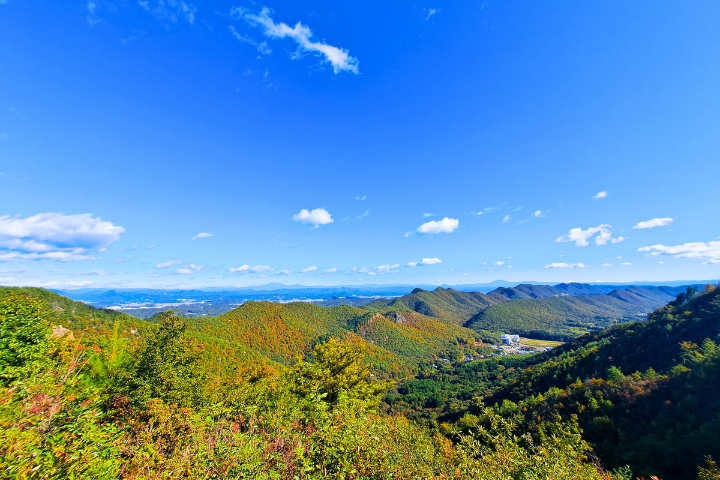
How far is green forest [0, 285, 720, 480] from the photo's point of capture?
658 centimetres

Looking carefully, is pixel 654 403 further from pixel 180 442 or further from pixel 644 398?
pixel 180 442

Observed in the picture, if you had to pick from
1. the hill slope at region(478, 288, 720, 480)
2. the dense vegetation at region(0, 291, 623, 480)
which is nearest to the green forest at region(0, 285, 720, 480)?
the dense vegetation at region(0, 291, 623, 480)

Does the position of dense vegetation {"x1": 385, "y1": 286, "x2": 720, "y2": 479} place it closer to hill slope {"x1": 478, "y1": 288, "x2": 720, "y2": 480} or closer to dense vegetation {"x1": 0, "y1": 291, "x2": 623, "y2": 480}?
hill slope {"x1": 478, "y1": 288, "x2": 720, "y2": 480}

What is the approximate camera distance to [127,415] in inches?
456

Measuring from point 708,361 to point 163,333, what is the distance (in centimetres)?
7526

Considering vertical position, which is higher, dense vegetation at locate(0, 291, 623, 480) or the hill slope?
dense vegetation at locate(0, 291, 623, 480)

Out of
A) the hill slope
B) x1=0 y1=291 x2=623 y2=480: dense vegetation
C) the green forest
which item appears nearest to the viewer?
x1=0 y1=291 x2=623 y2=480: dense vegetation

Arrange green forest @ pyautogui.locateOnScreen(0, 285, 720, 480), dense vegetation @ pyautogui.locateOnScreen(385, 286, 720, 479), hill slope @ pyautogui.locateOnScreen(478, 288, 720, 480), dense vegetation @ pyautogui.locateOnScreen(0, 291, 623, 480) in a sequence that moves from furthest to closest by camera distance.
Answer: dense vegetation @ pyautogui.locateOnScreen(385, 286, 720, 479), hill slope @ pyautogui.locateOnScreen(478, 288, 720, 480), green forest @ pyautogui.locateOnScreen(0, 285, 720, 480), dense vegetation @ pyautogui.locateOnScreen(0, 291, 623, 480)

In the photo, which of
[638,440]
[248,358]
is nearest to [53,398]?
[638,440]

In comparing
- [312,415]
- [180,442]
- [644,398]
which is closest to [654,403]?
Answer: [644,398]

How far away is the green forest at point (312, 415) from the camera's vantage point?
259 inches

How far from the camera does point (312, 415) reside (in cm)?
848

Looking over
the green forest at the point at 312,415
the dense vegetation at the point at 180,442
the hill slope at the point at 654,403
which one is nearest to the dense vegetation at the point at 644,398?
the hill slope at the point at 654,403

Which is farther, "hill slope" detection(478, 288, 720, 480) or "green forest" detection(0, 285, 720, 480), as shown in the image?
"hill slope" detection(478, 288, 720, 480)
